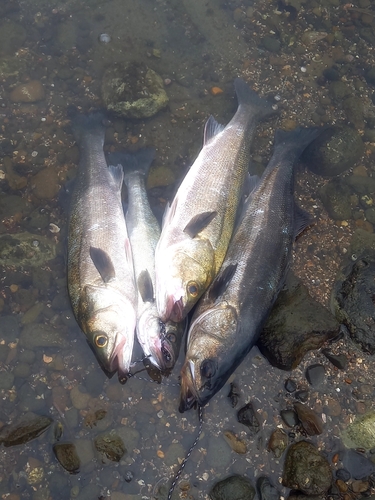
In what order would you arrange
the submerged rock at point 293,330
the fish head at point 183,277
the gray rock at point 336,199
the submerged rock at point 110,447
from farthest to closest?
the gray rock at point 336,199 < the submerged rock at point 293,330 < the submerged rock at point 110,447 < the fish head at point 183,277

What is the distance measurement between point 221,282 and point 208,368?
900 millimetres

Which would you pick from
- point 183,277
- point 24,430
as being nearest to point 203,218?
point 183,277

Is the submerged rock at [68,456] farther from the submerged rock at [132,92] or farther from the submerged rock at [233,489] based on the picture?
the submerged rock at [132,92]

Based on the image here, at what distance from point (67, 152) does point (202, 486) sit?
4519 mm

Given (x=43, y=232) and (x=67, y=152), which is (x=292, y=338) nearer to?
(x=43, y=232)

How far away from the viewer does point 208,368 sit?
3.84 m

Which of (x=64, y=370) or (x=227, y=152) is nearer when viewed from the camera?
(x=64, y=370)

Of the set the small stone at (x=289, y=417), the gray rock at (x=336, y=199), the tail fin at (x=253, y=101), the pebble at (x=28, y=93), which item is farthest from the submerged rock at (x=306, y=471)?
the pebble at (x=28, y=93)

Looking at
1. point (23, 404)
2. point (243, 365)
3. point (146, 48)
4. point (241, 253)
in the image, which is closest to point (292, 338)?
point (243, 365)

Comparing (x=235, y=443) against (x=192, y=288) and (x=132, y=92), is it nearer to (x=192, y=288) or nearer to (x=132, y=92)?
(x=192, y=288)

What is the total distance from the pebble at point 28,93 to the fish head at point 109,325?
3438mm

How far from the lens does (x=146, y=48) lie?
21.2 feet

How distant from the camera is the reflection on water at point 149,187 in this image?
421cm

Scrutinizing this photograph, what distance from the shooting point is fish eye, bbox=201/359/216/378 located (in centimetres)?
383
